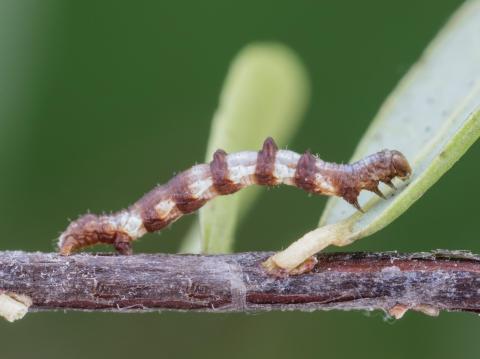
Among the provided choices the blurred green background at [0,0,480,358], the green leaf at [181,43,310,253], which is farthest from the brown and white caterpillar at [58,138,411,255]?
the blurred green background at [0,0,480,358]

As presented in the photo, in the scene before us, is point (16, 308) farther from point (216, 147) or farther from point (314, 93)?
point (314, 93)

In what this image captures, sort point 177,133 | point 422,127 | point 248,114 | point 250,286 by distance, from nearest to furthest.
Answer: point 250,286
point 422,127
point 248,114
point 177,133

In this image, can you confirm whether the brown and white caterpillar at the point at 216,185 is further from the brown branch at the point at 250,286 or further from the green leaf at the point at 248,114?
the brown branch at the point at 250,286

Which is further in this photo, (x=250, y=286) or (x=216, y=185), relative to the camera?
(x=216, y=185)

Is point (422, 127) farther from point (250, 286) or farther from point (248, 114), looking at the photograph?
point (250, 286)

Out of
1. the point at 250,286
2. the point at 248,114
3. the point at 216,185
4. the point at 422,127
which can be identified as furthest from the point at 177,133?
the point at 250,286

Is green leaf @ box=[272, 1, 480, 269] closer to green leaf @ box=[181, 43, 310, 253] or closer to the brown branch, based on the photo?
the brown branch

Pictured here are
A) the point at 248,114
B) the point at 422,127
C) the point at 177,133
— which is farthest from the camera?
the point at 177,133

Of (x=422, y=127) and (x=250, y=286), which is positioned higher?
(x=422, y=127)
